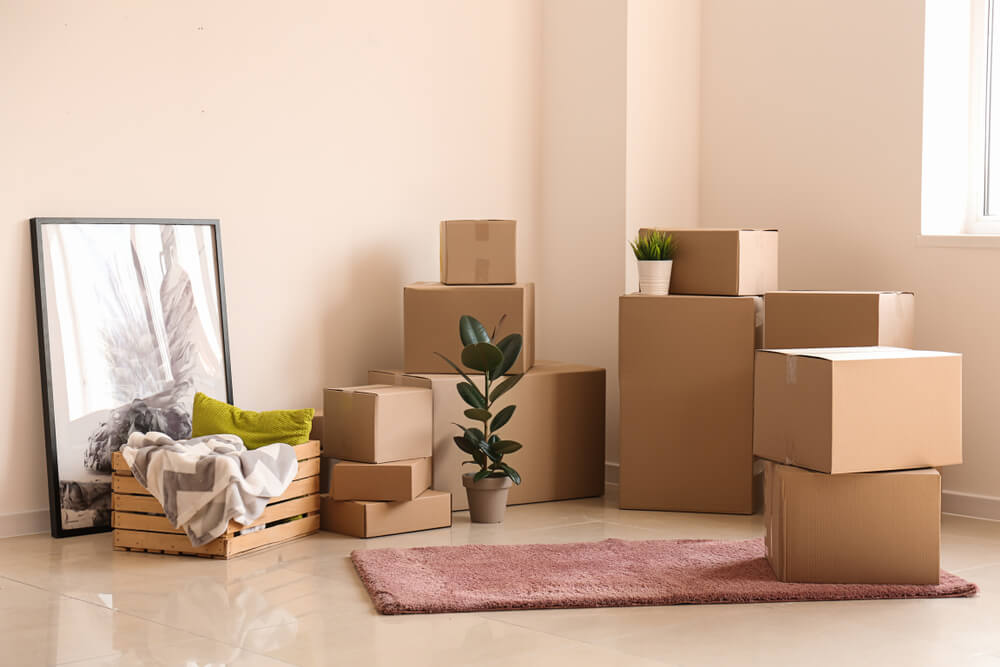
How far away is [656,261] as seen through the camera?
3.84 meters

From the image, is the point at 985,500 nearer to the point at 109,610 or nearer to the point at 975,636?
the point at 975,636

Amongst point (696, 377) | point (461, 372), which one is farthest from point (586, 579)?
point (696, 377)

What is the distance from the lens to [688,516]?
382cm

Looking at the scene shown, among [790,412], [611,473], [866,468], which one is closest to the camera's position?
[866,468]

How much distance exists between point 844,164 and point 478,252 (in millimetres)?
1379

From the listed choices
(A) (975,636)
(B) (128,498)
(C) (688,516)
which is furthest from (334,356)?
(A) (975,636)

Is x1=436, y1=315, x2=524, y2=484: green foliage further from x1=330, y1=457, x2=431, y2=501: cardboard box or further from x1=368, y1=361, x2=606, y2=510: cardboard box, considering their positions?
x1=330, y1=457, x2=431, y2=501: cardboard box

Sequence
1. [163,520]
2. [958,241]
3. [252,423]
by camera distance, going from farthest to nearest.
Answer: [958,241] → [252,423] → [163,520]

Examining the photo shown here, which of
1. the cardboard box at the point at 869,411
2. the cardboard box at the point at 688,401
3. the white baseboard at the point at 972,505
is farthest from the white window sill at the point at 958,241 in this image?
the cardboard box at the point at 869,411

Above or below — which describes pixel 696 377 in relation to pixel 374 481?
above

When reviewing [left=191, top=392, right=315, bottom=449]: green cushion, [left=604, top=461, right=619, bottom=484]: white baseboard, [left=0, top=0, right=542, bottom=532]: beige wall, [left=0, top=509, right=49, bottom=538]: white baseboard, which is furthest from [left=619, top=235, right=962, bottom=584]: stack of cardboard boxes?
[left=0, top=509, right=49, bottom=538]: white baseboard

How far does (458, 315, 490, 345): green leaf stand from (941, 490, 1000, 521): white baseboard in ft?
5.41

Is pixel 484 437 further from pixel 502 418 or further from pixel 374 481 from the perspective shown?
pixel 374 481

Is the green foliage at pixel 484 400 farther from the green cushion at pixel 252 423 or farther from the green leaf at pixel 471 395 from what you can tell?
the green cushion at pixel 252 423
